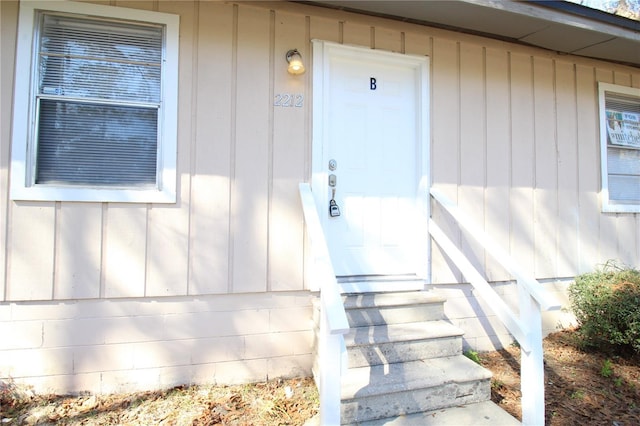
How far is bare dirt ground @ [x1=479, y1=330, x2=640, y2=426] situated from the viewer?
2396mm

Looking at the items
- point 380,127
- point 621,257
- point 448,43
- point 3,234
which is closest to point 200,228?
point 3,234

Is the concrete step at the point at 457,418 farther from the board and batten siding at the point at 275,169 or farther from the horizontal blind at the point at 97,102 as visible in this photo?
the horizontal blind at the point at 97,102

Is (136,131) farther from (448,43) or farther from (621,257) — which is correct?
(621,257)

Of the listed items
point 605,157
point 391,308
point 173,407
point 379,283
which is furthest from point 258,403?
point 605,157

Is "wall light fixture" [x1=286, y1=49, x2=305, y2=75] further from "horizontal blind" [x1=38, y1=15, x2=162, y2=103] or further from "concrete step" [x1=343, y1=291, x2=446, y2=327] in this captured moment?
"concrete step" [x1=343, y1=291, x2=446, y2=327]

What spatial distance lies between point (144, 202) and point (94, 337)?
40.1 inches

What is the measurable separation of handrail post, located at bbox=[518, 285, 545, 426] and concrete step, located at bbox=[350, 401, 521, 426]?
0.11 meters

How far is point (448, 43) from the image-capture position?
334 centimetres

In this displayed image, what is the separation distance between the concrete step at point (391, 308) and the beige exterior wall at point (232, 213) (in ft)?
1.35

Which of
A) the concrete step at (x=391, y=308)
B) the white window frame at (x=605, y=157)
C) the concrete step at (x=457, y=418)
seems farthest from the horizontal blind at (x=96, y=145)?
the white window frame at (x=605, y=157)

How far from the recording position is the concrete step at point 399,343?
241 cm

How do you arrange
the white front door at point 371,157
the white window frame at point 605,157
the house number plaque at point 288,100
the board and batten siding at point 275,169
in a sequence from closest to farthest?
the board and batten siding at point 275,169 → the house number plaque at point 288,100 → the white front door at point 371,157 → the white window frame at point 605,157

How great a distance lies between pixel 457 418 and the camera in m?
2.15

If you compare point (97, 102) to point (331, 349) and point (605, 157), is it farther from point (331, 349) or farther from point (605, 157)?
point (605, 157)
